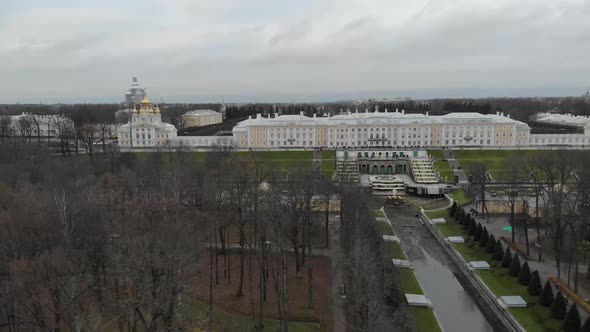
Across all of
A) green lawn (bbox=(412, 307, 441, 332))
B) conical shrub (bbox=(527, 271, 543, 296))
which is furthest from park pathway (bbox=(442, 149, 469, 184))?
green lawn (bbox=(412, 307, 441, 332))

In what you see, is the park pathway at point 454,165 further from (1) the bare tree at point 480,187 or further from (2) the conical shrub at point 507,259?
(2) the conical shrub at point 507,259

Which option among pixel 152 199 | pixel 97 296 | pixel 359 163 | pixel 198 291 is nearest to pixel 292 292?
pixel 198 291

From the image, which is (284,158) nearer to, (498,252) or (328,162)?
(328,162)

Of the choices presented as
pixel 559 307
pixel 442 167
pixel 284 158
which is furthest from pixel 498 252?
pixel 284 158

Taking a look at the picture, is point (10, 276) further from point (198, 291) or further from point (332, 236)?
point (332, 236)

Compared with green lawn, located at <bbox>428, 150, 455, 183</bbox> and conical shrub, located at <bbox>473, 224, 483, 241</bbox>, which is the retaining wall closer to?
conical shrub, located at <bbox>473, 224, 483, 241</bbox>

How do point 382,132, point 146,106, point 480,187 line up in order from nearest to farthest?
1. point 480,187
2. point 382,132
3. point 146,106
